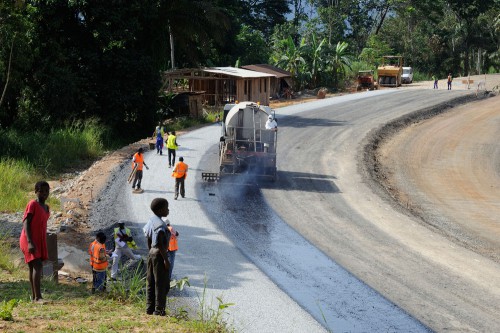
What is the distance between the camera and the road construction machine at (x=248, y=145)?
2433 centimetres

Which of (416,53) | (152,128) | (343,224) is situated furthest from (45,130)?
(416,53)

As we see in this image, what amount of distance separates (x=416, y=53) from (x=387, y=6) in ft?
28.5

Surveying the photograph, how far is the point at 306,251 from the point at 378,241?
232 centimetres

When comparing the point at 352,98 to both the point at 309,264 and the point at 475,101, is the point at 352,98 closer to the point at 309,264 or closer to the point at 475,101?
the point at 475,101

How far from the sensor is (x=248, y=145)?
81.6ft

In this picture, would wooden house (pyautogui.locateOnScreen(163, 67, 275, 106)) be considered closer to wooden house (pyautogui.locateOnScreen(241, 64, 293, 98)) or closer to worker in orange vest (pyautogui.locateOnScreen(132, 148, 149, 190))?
wooden house (pyautogui.locateOnScreen(241, 64, 293, 98))

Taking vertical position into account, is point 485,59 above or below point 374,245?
above

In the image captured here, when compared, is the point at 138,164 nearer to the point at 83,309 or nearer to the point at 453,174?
the point at 83,309

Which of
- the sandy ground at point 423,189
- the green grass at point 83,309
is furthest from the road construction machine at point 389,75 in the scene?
the green grass at point 83,309

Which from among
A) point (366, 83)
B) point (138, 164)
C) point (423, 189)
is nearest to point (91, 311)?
point (138, 164)

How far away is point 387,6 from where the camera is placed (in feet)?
280

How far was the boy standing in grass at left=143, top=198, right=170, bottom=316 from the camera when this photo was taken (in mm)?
9734

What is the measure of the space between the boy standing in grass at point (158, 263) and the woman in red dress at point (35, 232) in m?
1.58

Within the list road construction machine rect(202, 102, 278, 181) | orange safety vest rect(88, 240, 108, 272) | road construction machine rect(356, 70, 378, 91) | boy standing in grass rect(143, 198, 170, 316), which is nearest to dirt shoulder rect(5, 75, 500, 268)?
road construction machine rect(202, 102, 278, 181)
